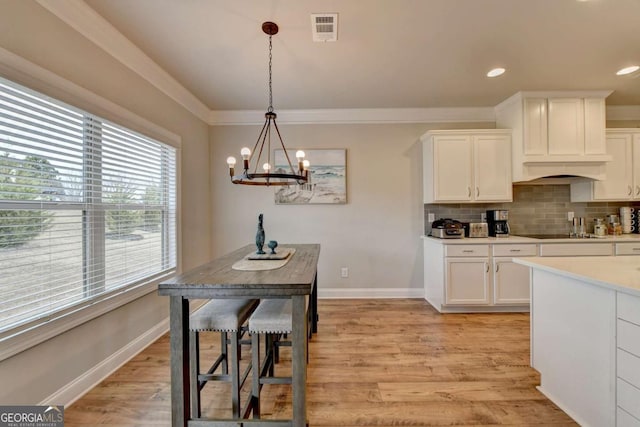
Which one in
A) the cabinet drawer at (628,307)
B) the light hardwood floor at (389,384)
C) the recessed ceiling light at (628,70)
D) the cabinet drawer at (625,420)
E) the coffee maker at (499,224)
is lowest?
the light hardwood floor at (389,384)

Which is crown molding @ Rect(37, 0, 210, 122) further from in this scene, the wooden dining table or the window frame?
the wooden dining table

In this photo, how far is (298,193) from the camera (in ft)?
12.5

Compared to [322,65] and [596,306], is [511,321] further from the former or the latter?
[322,65]

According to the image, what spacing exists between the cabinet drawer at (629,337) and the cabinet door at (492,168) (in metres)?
2.28

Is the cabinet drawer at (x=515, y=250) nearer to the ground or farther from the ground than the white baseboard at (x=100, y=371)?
farther from the ground

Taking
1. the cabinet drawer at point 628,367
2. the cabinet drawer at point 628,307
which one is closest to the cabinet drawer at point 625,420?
the cabinet drawer at point 628,367

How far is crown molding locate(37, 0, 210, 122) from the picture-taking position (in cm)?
174

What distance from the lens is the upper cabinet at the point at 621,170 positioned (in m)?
3.35

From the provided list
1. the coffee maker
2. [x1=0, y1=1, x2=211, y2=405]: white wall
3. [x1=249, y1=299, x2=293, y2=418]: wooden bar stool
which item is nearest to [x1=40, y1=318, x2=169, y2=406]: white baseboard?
[x1=0, y1=1, x2=211, y2=405]: white wall

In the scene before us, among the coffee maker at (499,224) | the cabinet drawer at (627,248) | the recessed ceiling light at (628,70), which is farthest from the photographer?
the coffee maker at (499,224)

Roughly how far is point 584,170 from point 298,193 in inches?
137

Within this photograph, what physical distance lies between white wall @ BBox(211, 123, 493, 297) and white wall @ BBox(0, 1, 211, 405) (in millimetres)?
1488

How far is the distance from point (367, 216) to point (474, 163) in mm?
1478

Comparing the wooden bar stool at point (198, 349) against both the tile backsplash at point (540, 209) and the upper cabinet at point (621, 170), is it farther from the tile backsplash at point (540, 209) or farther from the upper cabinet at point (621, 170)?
the upper cabinet at point (621, 170)
